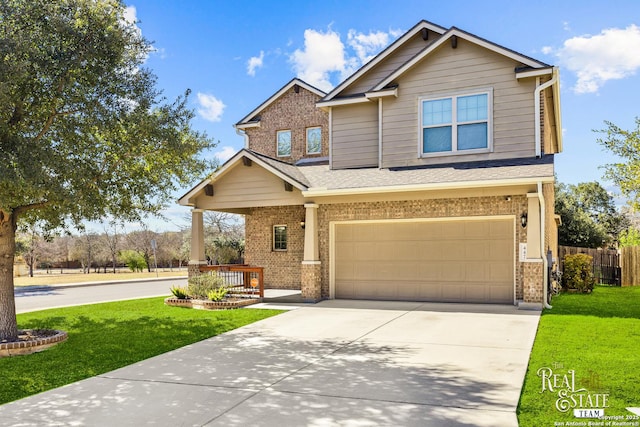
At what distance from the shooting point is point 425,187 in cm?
1324

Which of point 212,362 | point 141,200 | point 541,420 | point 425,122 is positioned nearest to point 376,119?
point 425,122

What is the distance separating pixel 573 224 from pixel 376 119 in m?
16.6

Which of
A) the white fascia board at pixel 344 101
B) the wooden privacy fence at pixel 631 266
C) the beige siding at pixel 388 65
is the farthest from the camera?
the wooden privacy fence at pixel 631 266

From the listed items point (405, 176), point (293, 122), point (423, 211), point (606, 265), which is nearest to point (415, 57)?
point (405, 176)

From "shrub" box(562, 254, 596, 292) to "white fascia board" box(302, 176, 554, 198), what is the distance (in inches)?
278

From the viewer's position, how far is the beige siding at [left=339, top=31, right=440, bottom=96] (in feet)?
54.5

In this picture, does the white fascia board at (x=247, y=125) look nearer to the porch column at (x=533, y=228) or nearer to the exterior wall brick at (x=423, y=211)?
the exterior wall brick at (x=423, y=211)

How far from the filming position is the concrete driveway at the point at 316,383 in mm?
5188

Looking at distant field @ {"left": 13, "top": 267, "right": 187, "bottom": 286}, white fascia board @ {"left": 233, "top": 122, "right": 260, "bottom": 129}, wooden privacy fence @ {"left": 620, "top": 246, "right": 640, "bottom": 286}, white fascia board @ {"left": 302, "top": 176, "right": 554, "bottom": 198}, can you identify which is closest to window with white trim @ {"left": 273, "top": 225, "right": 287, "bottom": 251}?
white fascia board @ {"left": 302, "top": 176, "right": 554, "bottom": 198}

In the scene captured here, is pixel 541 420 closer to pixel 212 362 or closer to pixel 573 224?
pixel 212 362

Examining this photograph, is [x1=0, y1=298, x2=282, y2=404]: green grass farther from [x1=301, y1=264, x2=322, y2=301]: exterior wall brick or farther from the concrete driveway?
[x1=301, y1=264, x2=322, y2=301]: exterior wall brick

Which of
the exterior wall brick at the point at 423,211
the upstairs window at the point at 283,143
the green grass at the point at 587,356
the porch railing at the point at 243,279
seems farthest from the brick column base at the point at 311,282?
the upstairs window at the point at 283,143

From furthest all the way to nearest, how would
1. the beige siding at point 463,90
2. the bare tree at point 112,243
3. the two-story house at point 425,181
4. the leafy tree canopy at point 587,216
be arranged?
the bare tree at point 112,243 → the leafy tree canopy at point 587,216 → the beige siding at point 463,90 → the two-story house at point 425,181

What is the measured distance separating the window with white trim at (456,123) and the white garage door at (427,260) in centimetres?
228
